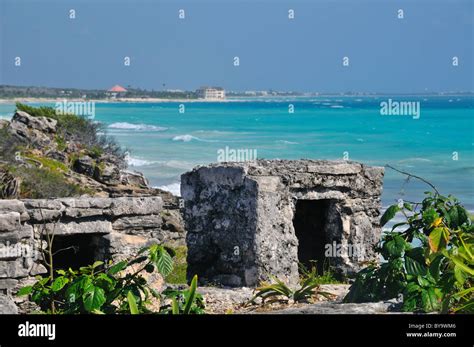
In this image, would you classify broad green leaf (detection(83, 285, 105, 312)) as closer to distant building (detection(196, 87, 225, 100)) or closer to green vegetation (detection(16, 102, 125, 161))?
green vegetation (detection(16, 102, 125, 161))

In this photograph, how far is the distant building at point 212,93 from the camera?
117m

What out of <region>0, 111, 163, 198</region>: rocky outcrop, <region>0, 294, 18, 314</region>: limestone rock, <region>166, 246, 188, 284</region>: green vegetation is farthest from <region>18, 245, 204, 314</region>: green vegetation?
<region>0, 111, 163, 198</region>: rocky outcrop

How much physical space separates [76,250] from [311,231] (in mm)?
3407

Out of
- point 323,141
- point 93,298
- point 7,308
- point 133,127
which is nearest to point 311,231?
point 93,298

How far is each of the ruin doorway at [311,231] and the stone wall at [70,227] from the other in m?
2.62

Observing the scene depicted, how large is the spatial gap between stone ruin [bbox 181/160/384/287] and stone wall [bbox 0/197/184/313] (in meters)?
1.06

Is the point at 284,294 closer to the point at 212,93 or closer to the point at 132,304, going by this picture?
the point at 132,304

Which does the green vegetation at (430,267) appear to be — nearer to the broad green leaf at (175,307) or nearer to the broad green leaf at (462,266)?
the broad green leaf at (462,266)

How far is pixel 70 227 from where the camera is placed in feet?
27.4

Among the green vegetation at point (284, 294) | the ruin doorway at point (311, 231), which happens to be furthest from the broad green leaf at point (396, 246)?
the ruin doorway at point (311, 231)

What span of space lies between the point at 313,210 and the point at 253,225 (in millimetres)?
1926

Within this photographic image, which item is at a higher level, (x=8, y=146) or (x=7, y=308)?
(x=8, y=146)
